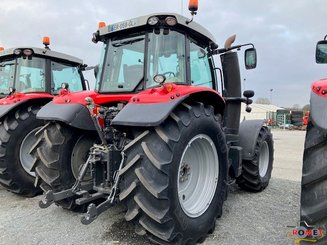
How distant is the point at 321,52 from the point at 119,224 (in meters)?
2.77

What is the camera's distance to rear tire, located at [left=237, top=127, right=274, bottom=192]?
4762mm

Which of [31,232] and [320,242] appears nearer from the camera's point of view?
[320,242]

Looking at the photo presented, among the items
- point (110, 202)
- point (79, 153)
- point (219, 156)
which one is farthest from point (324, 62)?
point (79, 153)

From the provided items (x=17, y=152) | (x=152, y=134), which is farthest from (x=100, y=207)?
(x=17, y=152)

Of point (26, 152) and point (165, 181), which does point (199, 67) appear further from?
point (26, 152)

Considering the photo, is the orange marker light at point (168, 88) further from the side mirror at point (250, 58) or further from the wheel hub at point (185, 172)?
the side mirror at point (250, 58)

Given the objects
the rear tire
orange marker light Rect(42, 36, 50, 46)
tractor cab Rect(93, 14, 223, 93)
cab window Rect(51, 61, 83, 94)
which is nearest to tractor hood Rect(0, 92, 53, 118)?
cab window Rect(51, 61, 83, 94)

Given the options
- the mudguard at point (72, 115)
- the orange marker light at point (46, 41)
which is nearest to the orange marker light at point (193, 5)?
the mudguard at point (72, 115)

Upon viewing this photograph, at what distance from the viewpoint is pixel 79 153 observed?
3.80 meters

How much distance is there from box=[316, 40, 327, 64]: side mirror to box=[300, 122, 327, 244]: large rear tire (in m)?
1.00

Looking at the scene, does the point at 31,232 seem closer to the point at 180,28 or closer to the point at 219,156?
the point at 219,156

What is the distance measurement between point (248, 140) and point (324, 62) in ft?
6.79

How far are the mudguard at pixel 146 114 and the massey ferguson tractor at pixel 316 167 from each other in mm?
1141

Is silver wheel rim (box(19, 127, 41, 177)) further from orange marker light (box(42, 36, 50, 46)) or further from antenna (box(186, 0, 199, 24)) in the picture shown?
antenna (box(186, 0, 199, 24))
